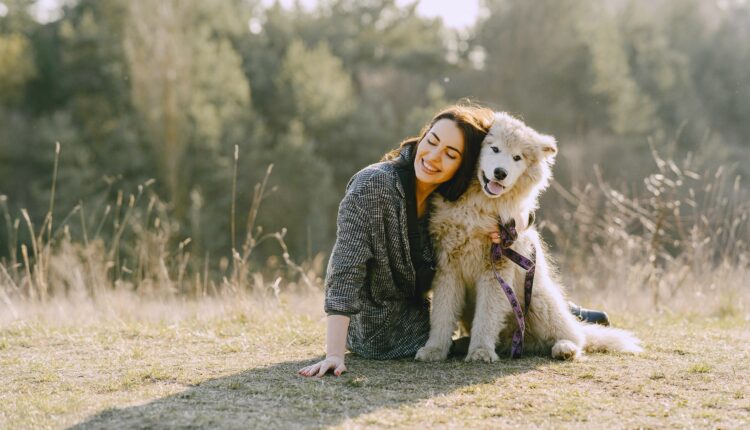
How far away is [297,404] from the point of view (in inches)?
110

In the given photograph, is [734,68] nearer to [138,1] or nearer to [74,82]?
[138,1]

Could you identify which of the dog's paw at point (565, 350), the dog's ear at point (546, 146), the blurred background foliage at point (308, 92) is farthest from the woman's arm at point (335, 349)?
the blurred background foliage at point (308, 92)

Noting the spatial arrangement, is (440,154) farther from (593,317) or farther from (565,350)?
(593,317)

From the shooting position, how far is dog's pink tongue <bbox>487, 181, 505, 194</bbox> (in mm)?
3465

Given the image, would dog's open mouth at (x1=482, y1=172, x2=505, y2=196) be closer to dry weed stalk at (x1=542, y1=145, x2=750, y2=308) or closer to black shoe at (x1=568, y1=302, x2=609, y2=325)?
black shoe at (x1=568, y1=302, x2=609, y2=325)

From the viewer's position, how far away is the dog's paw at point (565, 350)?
11.8 feet

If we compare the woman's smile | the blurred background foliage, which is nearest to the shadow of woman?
the woman's smile

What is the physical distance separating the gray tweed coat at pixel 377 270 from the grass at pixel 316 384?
0.17 meters

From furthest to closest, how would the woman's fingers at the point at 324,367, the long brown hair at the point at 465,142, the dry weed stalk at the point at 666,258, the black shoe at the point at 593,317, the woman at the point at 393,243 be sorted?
the dry weed stalk at the point at 666,258, the black shoe at the point at 593,317, the long brown hair at the point at 465,142, the woman at the point at 393,243, the woman's fingers at the point at 324,367

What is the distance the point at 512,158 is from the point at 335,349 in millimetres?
1297

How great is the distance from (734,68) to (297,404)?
28311mm

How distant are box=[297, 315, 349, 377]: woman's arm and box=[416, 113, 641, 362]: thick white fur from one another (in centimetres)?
49

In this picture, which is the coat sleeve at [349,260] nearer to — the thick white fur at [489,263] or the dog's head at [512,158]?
the thick white fur at [489,263]

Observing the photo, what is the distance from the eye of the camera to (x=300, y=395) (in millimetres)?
2926
